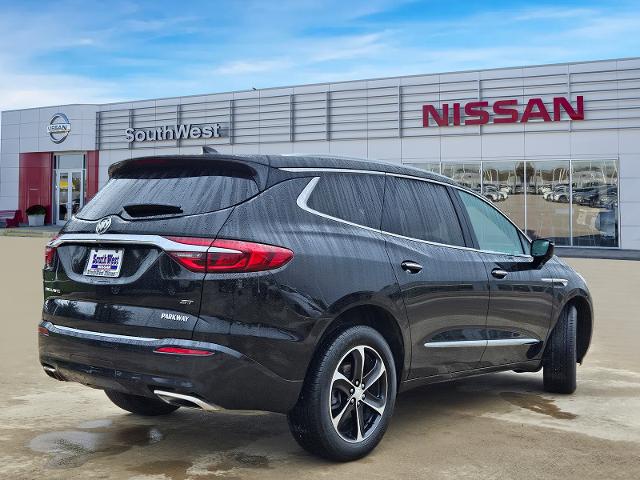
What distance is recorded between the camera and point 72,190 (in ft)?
129

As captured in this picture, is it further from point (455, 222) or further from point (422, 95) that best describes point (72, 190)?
point (455, 222)

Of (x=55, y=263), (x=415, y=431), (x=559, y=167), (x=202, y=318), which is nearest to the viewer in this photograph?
(x=202, y=318)

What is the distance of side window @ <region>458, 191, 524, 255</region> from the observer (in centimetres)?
529

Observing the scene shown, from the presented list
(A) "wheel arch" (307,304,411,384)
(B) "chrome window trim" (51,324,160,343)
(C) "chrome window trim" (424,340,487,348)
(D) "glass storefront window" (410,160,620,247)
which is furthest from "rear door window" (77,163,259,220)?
(D) "glass storefront window" (410,160,620,247)

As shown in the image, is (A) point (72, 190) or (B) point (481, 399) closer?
(B) point (481, 399)

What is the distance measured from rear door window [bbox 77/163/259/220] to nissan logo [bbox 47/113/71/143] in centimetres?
3688

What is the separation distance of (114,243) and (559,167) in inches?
961

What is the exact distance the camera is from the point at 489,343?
5098 millimetres

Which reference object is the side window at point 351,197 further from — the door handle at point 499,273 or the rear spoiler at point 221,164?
the door handle at point 499,273

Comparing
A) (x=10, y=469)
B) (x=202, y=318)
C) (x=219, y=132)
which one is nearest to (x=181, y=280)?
(x=202, y=318)

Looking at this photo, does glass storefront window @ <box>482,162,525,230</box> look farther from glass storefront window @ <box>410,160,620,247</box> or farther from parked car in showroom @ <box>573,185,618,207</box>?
parked car in showroom @ <box>573,185,618,207</box>

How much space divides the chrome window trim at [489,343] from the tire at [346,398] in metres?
0.47

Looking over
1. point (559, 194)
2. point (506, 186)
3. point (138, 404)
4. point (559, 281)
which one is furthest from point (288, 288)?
point (506, 186)

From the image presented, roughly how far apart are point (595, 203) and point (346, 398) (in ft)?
78.1
